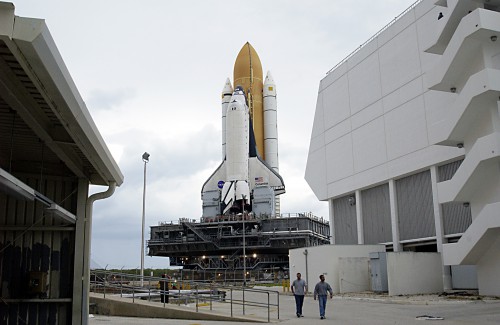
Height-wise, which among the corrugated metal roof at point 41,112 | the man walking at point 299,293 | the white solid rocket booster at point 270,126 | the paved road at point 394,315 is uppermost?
the white solid rocket booster at point 270,126

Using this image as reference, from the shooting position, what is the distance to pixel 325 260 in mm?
33406

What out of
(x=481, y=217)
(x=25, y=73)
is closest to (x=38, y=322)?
(x=25, y=73)

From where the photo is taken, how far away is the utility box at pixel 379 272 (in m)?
29.6

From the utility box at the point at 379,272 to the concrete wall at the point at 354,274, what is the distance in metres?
2.40

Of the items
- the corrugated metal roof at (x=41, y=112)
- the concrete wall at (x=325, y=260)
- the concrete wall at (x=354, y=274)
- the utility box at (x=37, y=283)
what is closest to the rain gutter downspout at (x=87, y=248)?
the corrugated metal roof at (x=41, y=112)

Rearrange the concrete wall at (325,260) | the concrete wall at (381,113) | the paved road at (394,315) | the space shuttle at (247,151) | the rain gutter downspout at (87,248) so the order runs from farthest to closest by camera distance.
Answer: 1. the space shuttle at (247,151)
2. the concrete wall at (381,113)
3. the concrete wall at (325,260)
4. the paved road at (394,315)
5. the rain gutter downspout at (87,248)

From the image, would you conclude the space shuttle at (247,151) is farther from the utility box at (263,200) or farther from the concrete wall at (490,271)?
the concrete wall at (490,271)

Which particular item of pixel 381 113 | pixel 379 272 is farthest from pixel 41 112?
pixel 381 113

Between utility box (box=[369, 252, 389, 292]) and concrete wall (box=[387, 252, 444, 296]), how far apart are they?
0.80 m

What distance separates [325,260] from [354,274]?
197 centimetres

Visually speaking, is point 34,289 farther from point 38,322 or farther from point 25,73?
point 25,73

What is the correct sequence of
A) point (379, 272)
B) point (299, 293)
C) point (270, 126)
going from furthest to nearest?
point (270, 126) < point (379, 272) < point (299, 293)

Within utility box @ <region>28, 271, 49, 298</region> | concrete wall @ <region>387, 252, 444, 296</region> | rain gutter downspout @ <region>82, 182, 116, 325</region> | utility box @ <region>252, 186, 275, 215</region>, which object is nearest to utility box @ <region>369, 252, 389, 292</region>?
concrete wall @ <region>387, 252, 444, 296</region>

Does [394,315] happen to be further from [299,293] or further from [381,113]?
[381,113]
